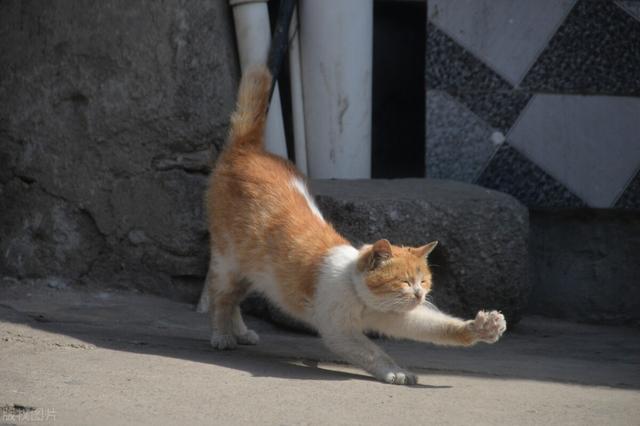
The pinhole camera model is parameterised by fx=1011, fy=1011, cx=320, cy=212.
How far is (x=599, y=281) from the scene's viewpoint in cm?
536

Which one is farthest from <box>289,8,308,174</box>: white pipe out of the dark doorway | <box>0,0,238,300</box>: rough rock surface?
the dark doorway

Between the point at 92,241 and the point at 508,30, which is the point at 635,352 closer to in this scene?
the point at 508,30

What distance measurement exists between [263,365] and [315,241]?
51 cm

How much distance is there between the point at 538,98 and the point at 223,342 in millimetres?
2242

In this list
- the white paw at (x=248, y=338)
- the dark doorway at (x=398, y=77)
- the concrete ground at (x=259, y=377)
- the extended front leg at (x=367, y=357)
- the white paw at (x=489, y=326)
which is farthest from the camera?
the dark doorway at (x=398, y=77)

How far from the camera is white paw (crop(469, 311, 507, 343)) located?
11.4ft

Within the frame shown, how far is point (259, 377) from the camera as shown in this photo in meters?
3.55

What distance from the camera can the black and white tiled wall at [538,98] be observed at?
5.25 m

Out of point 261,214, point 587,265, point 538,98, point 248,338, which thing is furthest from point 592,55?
point 248,338

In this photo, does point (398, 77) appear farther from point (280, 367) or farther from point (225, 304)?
point (280, 367)

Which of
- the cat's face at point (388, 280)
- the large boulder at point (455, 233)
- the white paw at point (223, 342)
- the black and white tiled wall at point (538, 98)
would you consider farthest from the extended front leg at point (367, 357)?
the black and white tiled wall at point (538, 98)

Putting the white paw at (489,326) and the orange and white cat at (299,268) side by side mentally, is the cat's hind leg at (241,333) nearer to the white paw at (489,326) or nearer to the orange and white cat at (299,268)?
the orange and white cat at (299,268)

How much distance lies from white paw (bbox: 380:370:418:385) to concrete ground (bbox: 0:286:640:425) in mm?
41

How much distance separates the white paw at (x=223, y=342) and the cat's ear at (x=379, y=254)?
85cm
